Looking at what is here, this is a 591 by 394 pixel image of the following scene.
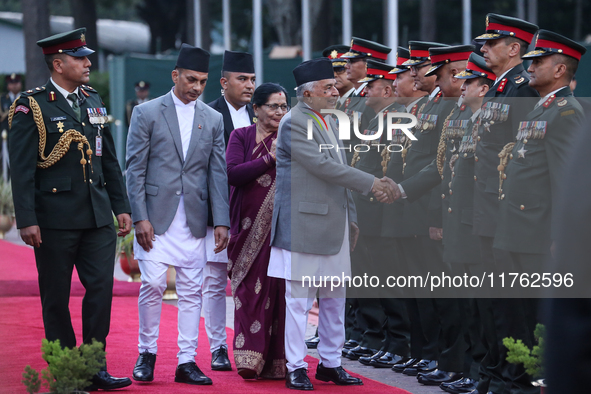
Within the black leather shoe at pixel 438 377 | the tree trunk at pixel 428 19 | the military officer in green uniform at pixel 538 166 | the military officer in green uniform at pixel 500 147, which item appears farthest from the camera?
the tree trunk at pixel 428 19

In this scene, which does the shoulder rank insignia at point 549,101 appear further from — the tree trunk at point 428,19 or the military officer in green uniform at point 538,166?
the tree trunk at point 428,19

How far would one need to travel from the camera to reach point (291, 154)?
496 cm

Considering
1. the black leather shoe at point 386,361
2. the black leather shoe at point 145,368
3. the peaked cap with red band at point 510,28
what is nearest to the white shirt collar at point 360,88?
the peaked cap with red band at point 510,28

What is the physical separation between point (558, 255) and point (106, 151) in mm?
3956

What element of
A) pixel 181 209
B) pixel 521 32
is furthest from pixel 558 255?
pixel 181 209

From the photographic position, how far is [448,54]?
5230mm

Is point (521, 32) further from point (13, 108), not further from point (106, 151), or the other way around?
point (13, 108)

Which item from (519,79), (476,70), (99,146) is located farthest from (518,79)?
(99,146)

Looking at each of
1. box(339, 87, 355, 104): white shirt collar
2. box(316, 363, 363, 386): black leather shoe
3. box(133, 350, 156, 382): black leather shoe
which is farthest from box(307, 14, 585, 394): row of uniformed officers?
box(133, 350, 156, 382): black leather shoe

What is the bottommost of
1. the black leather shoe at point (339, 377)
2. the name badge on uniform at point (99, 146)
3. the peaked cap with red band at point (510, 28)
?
the black leather shoe at point (339, 377)

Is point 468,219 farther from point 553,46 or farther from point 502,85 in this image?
point 553,46

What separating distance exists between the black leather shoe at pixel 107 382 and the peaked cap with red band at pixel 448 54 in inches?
101

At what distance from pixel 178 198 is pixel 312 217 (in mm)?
811

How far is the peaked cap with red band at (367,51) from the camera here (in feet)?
21.9
